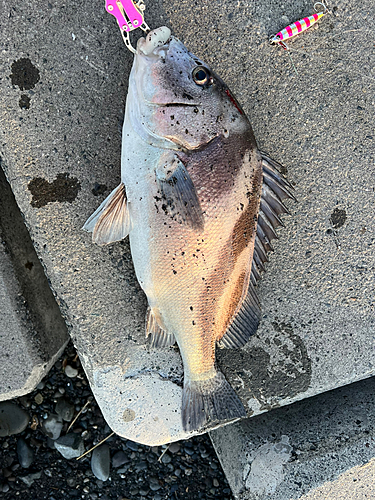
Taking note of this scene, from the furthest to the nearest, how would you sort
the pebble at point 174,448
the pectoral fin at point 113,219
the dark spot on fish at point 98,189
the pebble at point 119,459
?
the pebble at point 174,448
the pebble at point 119,459
the dark spot on fish at point 98,189
the pectoral fin at point 113,219

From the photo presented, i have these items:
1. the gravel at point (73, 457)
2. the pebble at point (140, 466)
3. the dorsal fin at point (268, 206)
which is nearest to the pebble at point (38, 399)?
the gravel at point (73, 457)

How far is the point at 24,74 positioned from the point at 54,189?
62 cm

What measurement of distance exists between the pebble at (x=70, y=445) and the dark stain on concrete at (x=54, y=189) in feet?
5.71

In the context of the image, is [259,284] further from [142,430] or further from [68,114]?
[68,114]

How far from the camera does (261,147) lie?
226 cm

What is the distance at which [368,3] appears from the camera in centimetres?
225

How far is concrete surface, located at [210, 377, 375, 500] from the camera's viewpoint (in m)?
2.32

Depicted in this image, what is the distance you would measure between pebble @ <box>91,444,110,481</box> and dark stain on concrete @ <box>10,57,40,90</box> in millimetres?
2489

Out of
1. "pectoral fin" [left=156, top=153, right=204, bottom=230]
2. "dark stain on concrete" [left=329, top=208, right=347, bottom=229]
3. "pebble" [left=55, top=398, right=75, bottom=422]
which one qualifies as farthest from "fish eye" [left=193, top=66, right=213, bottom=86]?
"pebble" [left=55, top=398, right=75, bottom=422]

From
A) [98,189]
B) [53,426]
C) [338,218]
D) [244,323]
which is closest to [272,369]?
[244,323]

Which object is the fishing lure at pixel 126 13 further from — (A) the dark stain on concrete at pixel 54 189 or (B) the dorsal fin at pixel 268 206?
(B) the dorsal fin at pixel 268 206

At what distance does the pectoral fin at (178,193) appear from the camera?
1662mm

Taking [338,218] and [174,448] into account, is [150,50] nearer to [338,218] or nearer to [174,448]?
[338,218]

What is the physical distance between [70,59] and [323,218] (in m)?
1.75
